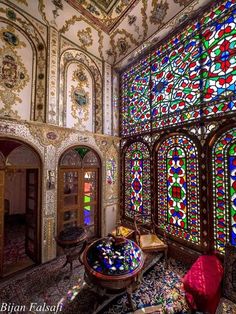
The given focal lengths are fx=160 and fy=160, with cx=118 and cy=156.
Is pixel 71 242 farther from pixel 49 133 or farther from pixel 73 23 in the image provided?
pixel 73 23

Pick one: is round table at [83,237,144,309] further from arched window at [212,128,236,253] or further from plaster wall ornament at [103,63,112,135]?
plaster wall ornament at [103,63,112,135]

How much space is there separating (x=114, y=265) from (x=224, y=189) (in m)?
2.49

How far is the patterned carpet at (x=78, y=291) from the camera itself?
2.63m

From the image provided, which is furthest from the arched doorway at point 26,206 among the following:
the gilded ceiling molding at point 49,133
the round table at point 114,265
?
the round table at point 114,265

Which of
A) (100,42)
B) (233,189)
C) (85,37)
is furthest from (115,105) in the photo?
(233,189)

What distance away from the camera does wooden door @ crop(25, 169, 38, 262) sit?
3822 millimetres

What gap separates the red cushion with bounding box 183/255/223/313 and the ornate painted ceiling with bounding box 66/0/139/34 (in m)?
5.66

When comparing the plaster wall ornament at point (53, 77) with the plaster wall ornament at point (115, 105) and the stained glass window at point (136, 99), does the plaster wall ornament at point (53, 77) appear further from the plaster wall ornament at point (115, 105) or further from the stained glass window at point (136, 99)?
the stained glass window at point (136, 99)

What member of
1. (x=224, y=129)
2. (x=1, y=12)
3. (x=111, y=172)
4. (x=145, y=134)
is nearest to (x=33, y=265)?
(x=111, y=172)

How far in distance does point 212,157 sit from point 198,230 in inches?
63.0

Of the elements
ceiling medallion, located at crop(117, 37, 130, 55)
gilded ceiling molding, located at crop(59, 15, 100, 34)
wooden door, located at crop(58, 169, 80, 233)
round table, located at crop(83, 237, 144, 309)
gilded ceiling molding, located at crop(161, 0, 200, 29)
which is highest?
gilded ceiling molding, located at crop(59, 15, 100, 34)

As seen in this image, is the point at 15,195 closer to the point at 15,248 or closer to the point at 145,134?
the point at 15,248

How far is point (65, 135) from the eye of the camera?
429 cm

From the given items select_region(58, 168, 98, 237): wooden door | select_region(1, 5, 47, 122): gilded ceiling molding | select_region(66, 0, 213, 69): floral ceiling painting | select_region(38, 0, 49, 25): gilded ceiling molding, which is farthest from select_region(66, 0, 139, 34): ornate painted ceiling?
select_region(58, 168, 98, 237): wooden door
